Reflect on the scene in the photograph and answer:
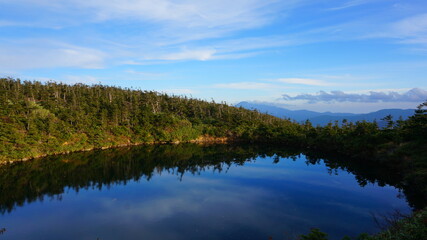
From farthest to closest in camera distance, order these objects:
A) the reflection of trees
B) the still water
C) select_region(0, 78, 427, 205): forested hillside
→ select_region(0, 78, 427, 205): forested hillside → the reflection of trees → the still water

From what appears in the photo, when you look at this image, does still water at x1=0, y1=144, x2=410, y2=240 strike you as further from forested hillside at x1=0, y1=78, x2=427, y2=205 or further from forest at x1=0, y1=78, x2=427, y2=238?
forested hillside at x1=0, y1=78, x2=427, y2=205

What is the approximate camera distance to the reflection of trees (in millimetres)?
31234

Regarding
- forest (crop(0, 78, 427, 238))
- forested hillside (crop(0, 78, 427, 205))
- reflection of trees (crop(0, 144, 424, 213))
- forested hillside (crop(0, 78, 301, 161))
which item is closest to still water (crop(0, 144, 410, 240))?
reflection of trees (crop(0, 144, 424, 213))

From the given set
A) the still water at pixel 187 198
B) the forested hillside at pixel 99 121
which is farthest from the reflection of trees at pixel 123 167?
the forested hillside at pixel 99 121

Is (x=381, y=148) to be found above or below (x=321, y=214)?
above

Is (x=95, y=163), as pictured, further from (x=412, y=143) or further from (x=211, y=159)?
(x=412, y=143)

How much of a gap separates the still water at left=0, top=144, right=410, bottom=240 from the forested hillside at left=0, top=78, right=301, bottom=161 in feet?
16.5

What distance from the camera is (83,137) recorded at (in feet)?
176

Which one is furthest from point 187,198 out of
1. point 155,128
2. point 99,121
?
point 155,128

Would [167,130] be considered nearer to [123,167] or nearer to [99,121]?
[99,121]

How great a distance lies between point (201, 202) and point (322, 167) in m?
25.8

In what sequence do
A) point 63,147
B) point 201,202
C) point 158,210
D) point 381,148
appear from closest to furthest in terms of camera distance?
1. point 158,210
2. point 201,202
3. point 381,148
4. point 63,147

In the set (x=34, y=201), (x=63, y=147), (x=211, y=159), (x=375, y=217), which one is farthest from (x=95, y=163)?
(x=375, y=217)

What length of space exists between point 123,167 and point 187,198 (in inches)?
738
